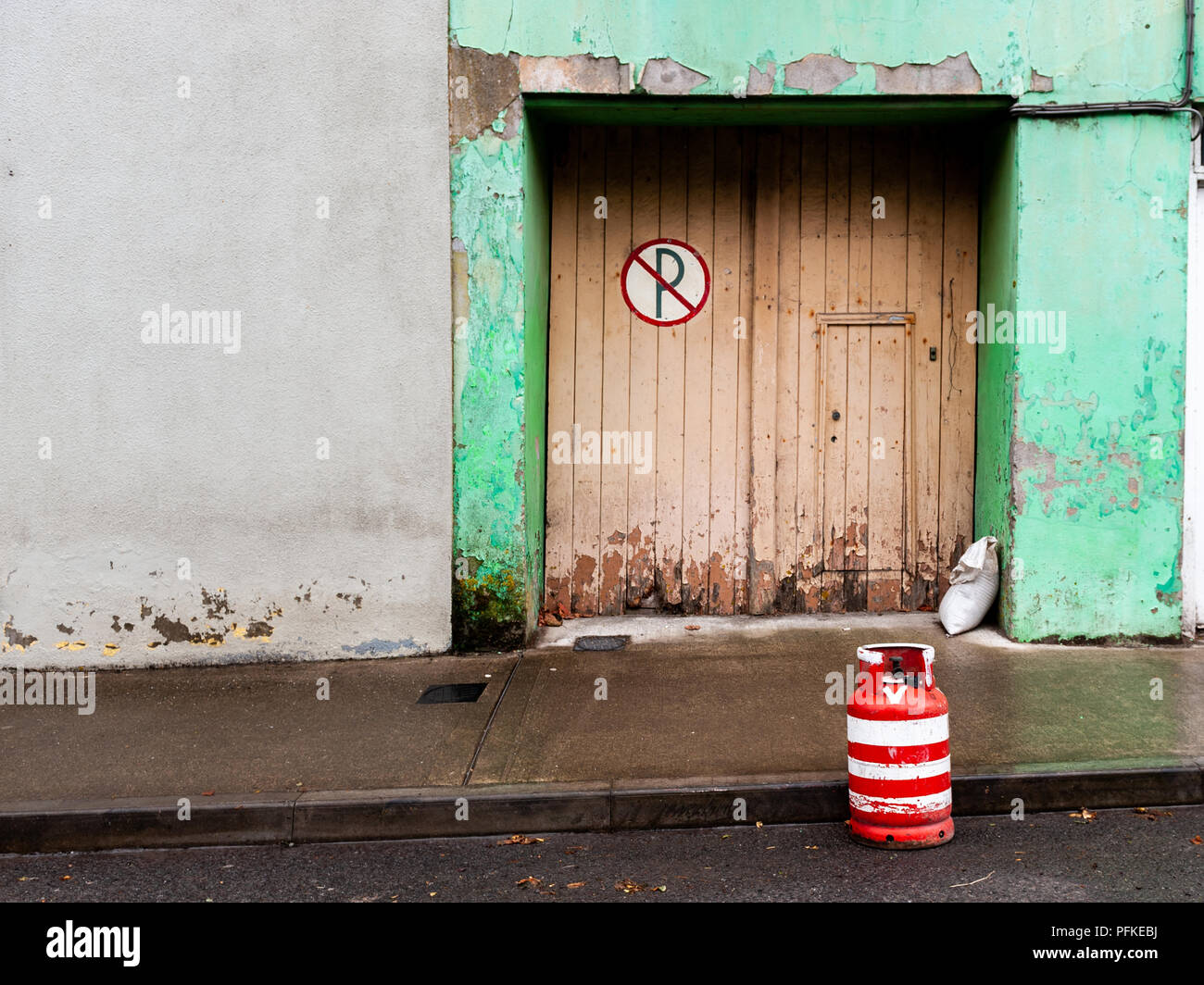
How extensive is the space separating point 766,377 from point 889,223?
141cm

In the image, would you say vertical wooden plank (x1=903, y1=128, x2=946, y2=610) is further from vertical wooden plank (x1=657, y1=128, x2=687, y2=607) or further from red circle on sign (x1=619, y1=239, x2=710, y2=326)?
vertical wooden plank (x1=657, y1=128, x2=687, y2=607)

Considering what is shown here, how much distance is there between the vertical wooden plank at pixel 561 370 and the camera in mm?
7551

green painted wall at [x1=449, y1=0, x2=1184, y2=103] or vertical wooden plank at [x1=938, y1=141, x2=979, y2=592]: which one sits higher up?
green painted wall at [x1=449, y1=0, x2=1184, y2=103]

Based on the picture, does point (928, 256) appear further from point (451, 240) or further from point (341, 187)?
point (341, 187)

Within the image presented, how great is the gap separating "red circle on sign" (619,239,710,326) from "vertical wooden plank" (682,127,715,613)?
0.12 ft

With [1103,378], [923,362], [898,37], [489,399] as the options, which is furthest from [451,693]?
[898,37]

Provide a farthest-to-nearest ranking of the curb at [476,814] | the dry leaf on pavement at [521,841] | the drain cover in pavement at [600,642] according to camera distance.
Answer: the drain cover in pavement at [600,642] → the curb at [476,814] → the dry leaf on pavement at [521,841]

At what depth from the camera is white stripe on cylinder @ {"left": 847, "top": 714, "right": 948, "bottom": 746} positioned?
159 inches

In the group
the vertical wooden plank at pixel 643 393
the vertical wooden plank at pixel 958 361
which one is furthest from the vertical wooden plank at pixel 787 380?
the vertical wooden plank at pixel 958 361

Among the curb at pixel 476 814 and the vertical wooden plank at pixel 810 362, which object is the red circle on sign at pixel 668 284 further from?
the curb at pixel 476 814

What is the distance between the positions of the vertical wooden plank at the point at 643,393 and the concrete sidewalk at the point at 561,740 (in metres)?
0.64

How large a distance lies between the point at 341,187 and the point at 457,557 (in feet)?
8.23

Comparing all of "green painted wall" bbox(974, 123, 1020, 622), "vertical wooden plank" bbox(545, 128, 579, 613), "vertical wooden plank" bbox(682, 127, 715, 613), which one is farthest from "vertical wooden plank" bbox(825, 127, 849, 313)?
"vertical wooden plank" bbox(545, 128, 579, 613)

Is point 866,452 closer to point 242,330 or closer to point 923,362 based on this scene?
point 923,362
